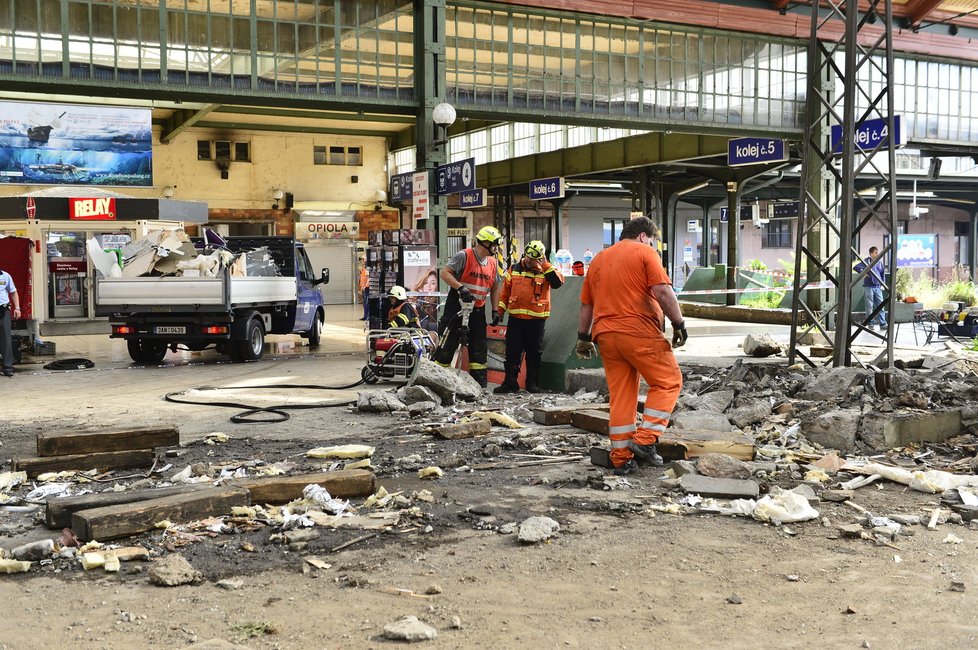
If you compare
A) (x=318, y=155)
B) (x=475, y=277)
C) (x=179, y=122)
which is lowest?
(x=475, y=277)

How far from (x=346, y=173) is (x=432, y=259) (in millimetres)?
18210

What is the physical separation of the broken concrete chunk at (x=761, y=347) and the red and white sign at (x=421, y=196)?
5.45 meters

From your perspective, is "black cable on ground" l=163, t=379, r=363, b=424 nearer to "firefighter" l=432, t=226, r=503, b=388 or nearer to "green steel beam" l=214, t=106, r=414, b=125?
"firefighter" l=432, t=226, r=503, b=388

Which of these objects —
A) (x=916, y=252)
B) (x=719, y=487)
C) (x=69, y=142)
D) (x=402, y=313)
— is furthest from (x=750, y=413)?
(x=69, y=142)

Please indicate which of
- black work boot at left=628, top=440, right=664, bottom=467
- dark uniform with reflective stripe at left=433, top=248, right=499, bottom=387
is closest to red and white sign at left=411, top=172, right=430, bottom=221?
dark uniform with reflective stripe at left=433, top=248, right=499, bottom=387

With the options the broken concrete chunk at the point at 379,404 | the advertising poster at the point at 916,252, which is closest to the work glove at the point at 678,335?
the broken concrete chunk at the point at 379,404

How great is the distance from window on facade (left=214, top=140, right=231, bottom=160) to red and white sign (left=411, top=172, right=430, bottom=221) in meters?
17.1

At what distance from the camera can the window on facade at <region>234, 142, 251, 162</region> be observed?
31.7m

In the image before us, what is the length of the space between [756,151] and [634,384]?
14.0 m

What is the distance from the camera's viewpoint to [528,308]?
37.3 ft

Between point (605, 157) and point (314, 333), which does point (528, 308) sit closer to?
point (314, 333)

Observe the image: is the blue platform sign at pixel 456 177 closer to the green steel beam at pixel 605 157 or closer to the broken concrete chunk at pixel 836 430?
the broken concrete chunk at pixel 836 430

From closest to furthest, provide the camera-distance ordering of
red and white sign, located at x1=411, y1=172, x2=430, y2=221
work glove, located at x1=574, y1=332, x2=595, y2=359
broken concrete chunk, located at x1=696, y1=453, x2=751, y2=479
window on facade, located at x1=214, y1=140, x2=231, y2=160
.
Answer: broken concrete chunk, located at x1=696, y1=453, x2=751, y2=479 < work glove, located at x1=574, y1=332, x2=595, y2=359 < red and white sign, located at x1=411, y1=172, x2=430, y2=221 < window on facade, located at x1=214, y1=140, x2=231, y2=160

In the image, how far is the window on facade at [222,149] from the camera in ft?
103
